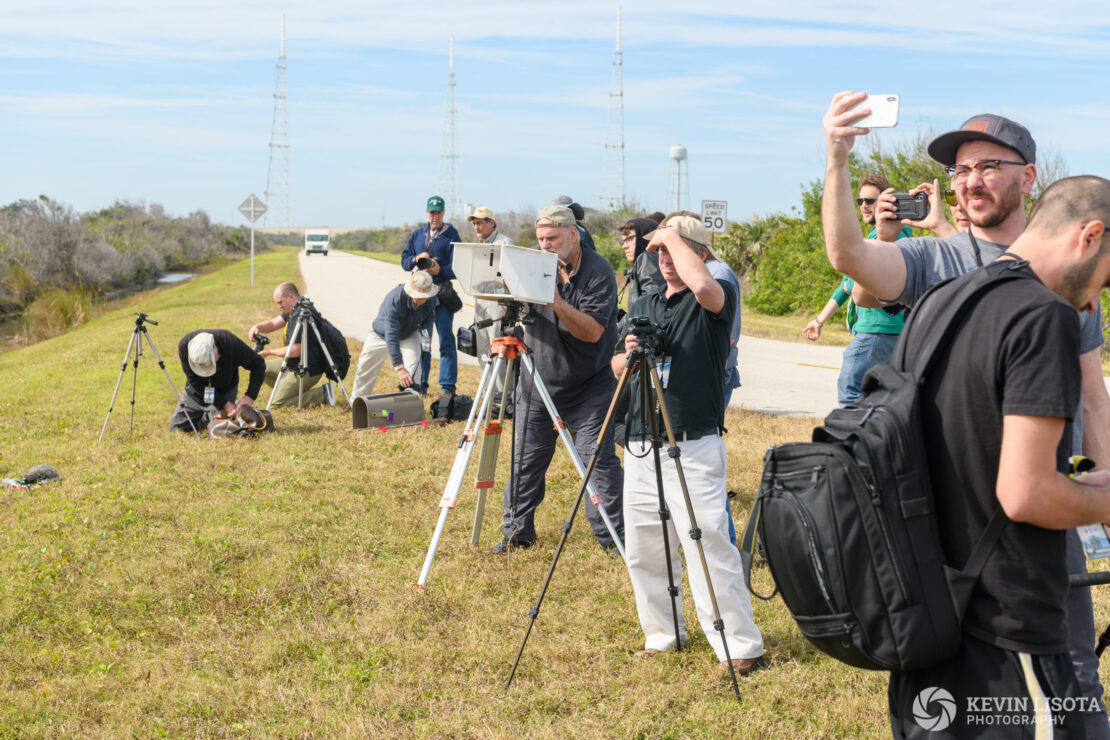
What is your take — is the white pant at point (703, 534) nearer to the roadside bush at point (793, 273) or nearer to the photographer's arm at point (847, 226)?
the photographer's arm at point (847, 226)

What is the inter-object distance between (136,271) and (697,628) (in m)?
43.9

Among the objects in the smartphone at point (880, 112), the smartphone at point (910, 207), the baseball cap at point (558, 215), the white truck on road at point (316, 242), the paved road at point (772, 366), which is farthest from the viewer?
the white truck on road at point (316, 242)

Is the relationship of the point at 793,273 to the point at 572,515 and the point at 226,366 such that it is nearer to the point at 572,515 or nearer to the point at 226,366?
the point at 226,366

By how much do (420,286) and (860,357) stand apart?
526cm

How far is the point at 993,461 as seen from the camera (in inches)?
76.6

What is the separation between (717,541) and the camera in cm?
418

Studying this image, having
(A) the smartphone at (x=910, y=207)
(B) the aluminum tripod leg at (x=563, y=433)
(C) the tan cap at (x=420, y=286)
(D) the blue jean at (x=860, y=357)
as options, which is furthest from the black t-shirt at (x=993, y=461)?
(C) the tan cap at (x=420, y=286)

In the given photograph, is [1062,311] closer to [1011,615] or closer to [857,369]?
[1011,615]

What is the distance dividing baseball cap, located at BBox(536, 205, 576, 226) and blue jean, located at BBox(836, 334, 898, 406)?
189cm

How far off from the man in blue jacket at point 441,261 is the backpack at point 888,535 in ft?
28.1

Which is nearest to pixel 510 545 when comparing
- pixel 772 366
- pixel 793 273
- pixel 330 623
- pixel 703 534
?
pixel 330 623

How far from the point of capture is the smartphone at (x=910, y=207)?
11.6 feet

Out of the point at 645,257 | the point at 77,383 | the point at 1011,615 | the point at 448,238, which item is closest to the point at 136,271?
the point at 77,383

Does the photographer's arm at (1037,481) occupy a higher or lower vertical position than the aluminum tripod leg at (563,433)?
higher
